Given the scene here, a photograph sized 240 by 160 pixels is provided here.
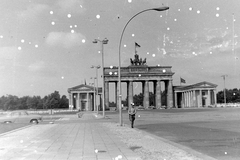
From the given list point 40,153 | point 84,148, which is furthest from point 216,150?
point 40,153

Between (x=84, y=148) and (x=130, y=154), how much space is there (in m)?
2.33

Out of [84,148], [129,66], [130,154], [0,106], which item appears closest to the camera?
[130,154]

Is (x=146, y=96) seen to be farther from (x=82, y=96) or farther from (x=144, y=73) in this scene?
(x=82, y=96)

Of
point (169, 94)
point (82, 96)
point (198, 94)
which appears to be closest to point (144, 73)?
point (169, 94)

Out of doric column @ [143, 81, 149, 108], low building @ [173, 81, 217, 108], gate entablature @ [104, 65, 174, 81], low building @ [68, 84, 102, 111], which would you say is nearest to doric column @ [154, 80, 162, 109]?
gate entablature @ [104, 65, 174, 81]

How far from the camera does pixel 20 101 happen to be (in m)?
146

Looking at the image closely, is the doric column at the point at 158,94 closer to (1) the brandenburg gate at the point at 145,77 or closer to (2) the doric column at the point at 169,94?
(1) the brandenburg gate at the point at 145,77

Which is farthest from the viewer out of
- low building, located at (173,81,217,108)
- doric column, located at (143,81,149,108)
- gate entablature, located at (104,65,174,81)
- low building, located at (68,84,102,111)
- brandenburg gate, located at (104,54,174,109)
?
low building, located at (68,84,102,111)

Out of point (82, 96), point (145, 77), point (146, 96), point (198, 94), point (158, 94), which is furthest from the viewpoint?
point (82, 96)

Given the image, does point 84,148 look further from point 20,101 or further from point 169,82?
point 20,101

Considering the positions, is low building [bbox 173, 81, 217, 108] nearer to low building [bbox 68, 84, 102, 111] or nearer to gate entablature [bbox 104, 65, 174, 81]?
gate entablature [bbox 104, 65, 174, 81]

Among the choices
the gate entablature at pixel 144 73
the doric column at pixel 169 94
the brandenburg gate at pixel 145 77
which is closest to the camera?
the brandenburg gate at pixel 145 77

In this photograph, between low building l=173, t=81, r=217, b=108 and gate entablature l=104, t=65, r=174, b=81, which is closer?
gate entablature l=104, t=65, r=174, b=81

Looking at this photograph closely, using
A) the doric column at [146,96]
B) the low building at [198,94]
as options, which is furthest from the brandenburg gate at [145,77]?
the low building at [198,94]
